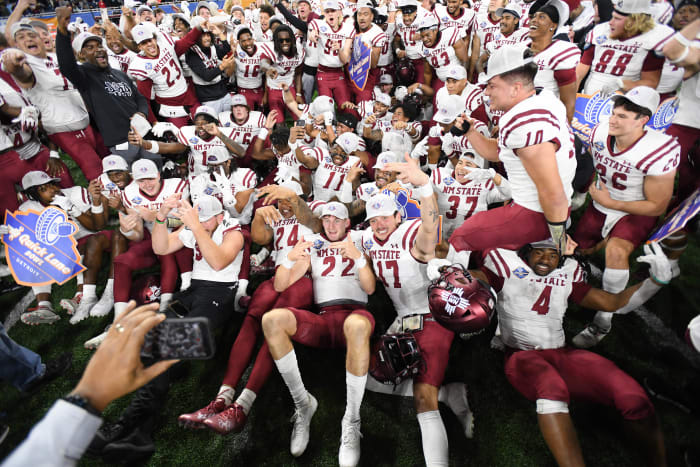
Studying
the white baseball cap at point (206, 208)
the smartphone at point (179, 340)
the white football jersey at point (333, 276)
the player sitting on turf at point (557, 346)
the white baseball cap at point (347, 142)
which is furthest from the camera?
the white baseball cap at point (347, 142)

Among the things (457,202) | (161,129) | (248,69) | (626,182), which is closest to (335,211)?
(457,202)

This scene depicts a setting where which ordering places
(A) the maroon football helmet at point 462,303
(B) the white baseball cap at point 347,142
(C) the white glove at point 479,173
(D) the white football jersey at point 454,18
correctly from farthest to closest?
(D) the white football jersey at point 454,18 → (B) the white baseball cap at point 347,142 → (C) the white glove at point 479,173 → (A) the maroon football helmet at point 462,303

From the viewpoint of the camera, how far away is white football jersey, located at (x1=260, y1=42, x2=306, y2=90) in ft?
20.1

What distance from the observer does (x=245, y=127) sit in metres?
5.43

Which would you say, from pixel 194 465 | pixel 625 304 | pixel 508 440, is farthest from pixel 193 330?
pixel 625 304

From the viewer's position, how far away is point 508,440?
264 centimetres

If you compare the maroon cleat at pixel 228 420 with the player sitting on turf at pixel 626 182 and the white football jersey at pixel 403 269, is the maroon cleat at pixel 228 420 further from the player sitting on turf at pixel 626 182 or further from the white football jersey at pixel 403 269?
the player sitting on turf at pixel 626 182

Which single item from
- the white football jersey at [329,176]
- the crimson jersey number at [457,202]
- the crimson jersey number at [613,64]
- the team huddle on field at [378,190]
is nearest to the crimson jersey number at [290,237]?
the team huddle on field at [378,190]

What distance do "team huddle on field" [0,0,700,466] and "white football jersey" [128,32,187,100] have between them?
0.03 m

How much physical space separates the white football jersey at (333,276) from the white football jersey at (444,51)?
12.1 ft

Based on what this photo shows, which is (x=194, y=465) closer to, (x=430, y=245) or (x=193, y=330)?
(x=193, y=330)

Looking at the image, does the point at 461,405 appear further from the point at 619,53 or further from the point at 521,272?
the point at 619,53

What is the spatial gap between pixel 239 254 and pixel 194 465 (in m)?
1.78

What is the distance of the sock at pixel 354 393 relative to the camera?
2594 millimetres
